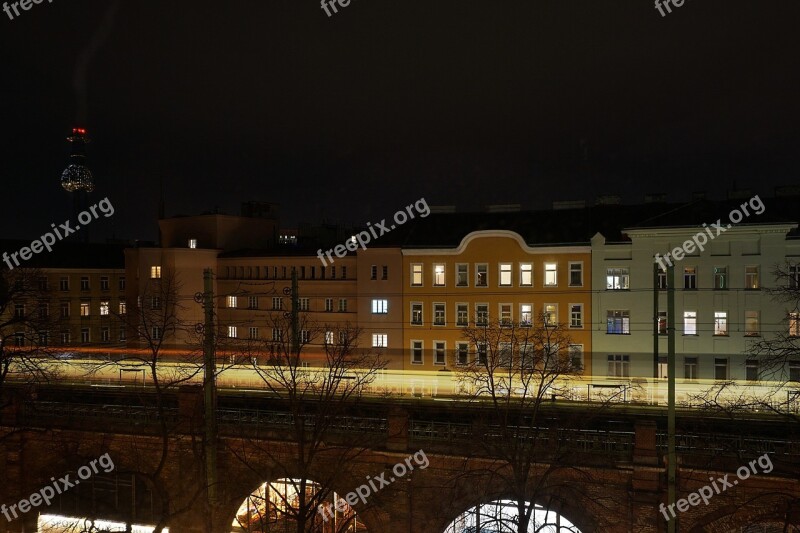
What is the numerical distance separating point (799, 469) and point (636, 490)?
10.9ft

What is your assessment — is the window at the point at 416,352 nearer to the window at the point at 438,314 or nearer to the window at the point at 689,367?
the window at the point at 438,314

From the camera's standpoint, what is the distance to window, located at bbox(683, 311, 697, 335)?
32.1 meters

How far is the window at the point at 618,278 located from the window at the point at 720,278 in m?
3.83

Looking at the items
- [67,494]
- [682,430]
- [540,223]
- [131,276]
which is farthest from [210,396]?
[131,276]

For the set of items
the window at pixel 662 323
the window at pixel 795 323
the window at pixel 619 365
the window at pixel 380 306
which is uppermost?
the window at pixel 795 323

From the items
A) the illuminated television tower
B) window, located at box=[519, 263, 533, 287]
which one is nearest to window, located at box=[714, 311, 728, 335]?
window, located at box=[519, 263, 533, 287]

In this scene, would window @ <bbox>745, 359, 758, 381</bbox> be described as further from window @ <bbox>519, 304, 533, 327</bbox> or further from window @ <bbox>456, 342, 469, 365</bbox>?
window @ <bbox>456, 342, 469, 365</bbox>

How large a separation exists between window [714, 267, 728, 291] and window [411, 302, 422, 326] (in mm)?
14584

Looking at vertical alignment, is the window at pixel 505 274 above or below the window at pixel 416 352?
above

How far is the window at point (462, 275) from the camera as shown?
36562 mm

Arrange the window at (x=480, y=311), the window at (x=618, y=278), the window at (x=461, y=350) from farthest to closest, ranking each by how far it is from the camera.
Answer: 1. the window at (x=480, y=311)
2. the window at (x=461, y=350)
3. the window at (x=618, y=278)

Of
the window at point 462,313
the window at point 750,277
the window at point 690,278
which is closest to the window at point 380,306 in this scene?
the window at point 462,313

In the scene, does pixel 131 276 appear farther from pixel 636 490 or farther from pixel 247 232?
pixel 636 490

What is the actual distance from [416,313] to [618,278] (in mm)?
10612
